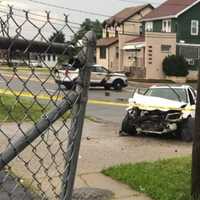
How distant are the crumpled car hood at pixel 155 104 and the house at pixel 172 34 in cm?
4064

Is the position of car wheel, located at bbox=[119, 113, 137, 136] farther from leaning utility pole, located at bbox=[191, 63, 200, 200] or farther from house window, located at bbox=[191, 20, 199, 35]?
house window, located at bbox=[191, 20, 199, 35]

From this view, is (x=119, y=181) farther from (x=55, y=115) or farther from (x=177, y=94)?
(x=177, y=94)

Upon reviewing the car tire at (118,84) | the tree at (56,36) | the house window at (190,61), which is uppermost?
the tree at (56,36)

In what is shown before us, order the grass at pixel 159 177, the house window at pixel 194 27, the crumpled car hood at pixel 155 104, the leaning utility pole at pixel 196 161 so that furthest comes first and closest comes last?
the house window at pixel 194 27 → the crumpled car hood at pixel 155 104 → the grass at pixel 159 177 → the leaning utility pole at pixel 196 161

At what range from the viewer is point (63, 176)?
3820 mm

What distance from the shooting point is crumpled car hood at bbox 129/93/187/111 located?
15734 mm

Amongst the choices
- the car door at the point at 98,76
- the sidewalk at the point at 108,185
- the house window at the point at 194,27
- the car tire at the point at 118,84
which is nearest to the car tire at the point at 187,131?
the sidewalk at the point at 108,185

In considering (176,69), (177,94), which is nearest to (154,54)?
(176,69)

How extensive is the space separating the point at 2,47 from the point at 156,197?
4811 mm

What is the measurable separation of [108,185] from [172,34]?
50292 mm

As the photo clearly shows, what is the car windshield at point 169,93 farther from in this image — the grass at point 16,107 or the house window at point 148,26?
the house window at point 148,26

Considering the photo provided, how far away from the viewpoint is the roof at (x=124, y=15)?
242ft

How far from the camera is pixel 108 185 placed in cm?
866

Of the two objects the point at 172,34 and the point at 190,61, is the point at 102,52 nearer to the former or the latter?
the point at 172,34
